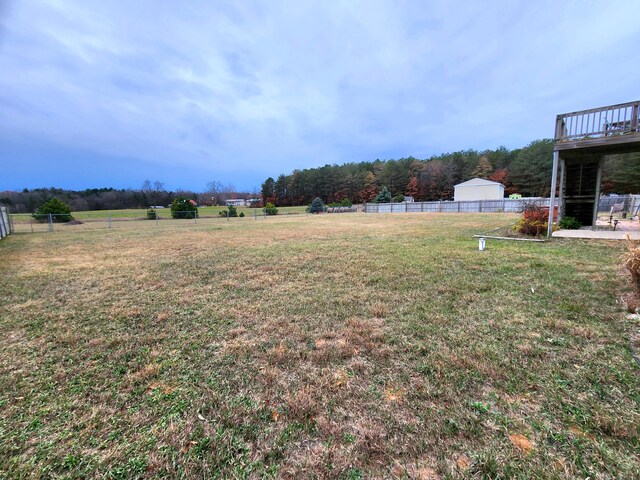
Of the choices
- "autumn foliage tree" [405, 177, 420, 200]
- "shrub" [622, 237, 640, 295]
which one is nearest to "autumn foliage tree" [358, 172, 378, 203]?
"autumn foliage tree" [405, 177, 420, 200]

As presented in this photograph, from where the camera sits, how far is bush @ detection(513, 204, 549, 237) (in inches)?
333

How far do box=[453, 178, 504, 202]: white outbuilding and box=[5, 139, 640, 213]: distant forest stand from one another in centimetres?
754

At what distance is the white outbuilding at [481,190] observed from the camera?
3506 cm

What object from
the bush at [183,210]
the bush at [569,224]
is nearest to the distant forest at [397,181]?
the bush at [183,210]

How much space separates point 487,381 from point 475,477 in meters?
0.85

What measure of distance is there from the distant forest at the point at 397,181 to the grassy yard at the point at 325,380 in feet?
114

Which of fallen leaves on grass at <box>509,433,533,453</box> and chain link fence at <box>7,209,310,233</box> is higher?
chain link fence at <box>7,209,310,233</box>

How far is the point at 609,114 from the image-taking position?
700 centimetres

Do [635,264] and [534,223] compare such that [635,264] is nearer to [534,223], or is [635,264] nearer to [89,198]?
[534,223]

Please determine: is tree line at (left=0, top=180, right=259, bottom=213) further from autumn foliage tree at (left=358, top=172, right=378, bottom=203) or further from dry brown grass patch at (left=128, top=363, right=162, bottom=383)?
dry brown grass patch at (left=128, top=363, right=162, bottom=383)

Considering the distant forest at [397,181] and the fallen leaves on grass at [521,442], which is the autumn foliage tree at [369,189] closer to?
the distant forest at [397,181]

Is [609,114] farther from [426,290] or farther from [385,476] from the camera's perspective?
[385,476]

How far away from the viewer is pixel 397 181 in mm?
52781

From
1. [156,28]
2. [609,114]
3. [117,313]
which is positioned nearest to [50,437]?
[117,313]
